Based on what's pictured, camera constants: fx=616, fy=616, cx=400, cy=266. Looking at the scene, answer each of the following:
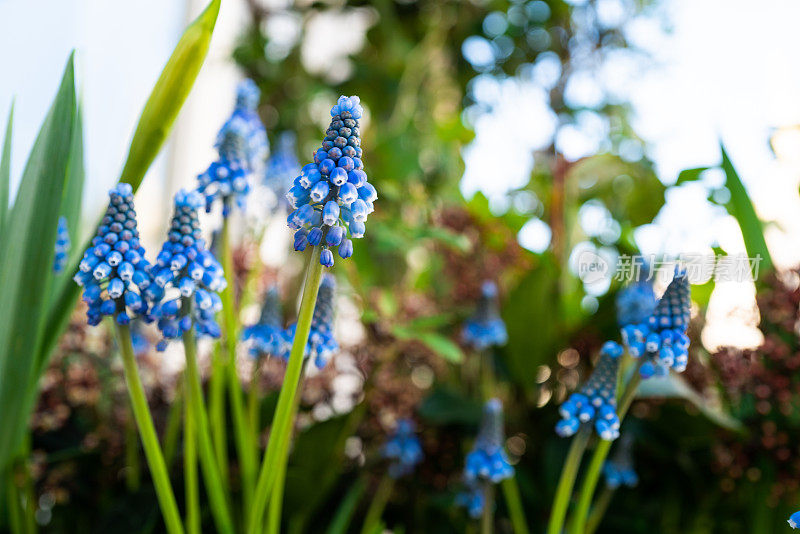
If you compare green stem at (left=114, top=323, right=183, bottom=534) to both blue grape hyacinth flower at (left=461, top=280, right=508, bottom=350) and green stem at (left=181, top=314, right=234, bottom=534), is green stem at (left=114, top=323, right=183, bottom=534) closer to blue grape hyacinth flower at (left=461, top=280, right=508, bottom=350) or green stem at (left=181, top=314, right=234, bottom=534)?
green stem at (left=181, top=314, right=234, bottom=534)

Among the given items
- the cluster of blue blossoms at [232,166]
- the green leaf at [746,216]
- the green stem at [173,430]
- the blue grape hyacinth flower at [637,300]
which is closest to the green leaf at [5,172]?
the cluster of blue blossoms at [232,166]

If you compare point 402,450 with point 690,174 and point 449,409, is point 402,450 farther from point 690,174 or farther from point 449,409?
point 690,174

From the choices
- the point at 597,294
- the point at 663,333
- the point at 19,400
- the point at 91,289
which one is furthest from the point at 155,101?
the point at 597,294

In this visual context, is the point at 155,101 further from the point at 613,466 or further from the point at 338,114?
the point at 613,466

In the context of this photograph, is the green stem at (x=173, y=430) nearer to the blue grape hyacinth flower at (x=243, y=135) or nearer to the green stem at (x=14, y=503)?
the green stem at (x=14, y=503)

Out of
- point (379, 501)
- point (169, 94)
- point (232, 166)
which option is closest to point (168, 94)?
point (169, 94)

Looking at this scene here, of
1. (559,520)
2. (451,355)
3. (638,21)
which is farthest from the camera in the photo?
(638,21)

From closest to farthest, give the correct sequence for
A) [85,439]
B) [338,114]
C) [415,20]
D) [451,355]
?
[338,114], [451,355], [85,439], [415,20]
